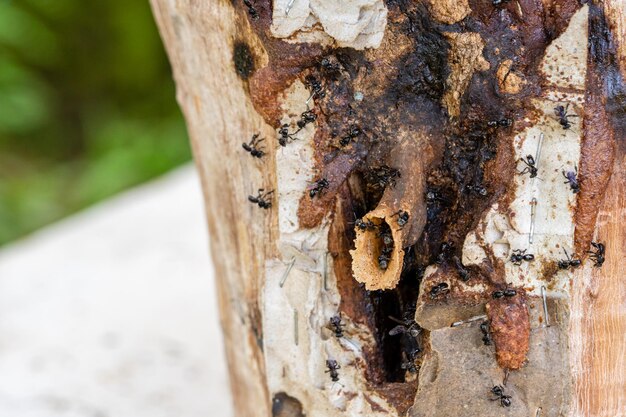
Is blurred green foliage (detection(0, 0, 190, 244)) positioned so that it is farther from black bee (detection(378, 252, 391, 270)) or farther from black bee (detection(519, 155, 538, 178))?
black bee (detection(519, 155, 538, 178))

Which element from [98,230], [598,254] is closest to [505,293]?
[598,254]

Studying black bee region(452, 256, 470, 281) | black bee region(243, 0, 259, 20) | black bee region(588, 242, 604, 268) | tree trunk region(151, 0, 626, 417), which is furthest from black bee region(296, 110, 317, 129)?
black bee region(588, 242, 604, 268)

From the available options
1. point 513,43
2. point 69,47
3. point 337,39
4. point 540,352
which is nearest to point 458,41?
point 513,43

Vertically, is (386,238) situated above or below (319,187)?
below

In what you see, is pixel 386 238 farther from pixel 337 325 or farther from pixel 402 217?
pixel 337 325

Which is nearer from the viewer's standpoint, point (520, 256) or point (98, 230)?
point (520, 256)

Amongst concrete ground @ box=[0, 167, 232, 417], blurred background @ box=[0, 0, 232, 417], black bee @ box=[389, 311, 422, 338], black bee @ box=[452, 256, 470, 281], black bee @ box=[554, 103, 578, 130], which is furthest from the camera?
blurred background @ box=[0, 0, 232, 417]

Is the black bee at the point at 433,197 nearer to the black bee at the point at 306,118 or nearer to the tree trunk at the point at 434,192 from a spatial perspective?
the tree trunk at the point at 434,192

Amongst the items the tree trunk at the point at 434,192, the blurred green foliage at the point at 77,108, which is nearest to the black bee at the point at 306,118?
the tree trunk at the point at 434,192
